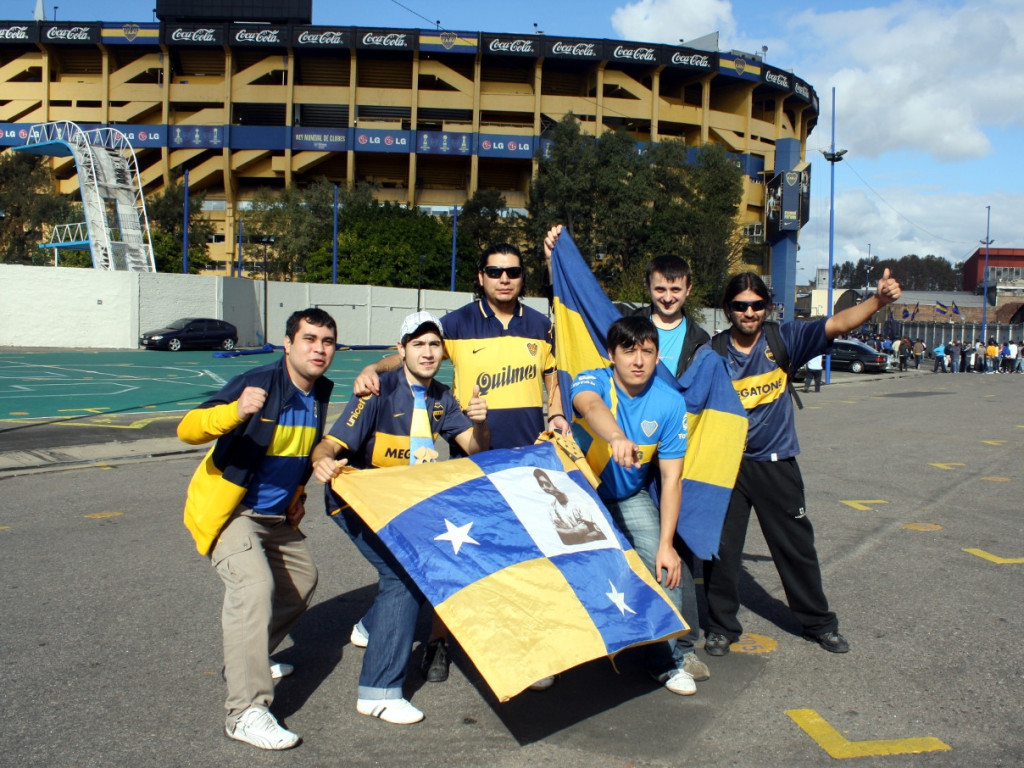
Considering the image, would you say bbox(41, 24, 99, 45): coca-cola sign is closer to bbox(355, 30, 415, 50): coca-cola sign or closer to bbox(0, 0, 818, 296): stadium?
bbox(0, 0, 818, 296): stadium

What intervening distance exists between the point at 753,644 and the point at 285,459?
2.70m

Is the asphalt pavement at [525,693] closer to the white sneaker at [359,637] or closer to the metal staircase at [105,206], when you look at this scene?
the white sneaker at [359,637]

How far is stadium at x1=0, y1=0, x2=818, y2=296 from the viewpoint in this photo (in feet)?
227

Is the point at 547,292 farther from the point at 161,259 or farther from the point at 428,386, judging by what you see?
the point at 161,259

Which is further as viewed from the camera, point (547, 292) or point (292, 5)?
point (292, 5)

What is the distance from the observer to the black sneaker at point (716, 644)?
4605 millimetres

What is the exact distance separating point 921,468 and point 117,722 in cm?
1048

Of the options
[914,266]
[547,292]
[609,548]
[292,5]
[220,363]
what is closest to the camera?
[609,548]

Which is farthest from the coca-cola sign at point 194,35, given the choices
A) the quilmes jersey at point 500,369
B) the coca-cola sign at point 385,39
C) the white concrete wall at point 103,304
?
the quilmes jersey at point 500,369

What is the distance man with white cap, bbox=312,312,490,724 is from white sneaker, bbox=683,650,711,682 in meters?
1.31

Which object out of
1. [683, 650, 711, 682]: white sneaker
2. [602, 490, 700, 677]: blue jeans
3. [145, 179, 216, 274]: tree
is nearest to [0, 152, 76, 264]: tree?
[145, 179, 216, 274]: tree

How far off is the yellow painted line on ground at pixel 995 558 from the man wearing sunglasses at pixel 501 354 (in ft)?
13.4

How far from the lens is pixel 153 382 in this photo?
21.9 metres

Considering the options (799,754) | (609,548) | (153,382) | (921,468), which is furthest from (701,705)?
(153,382)
